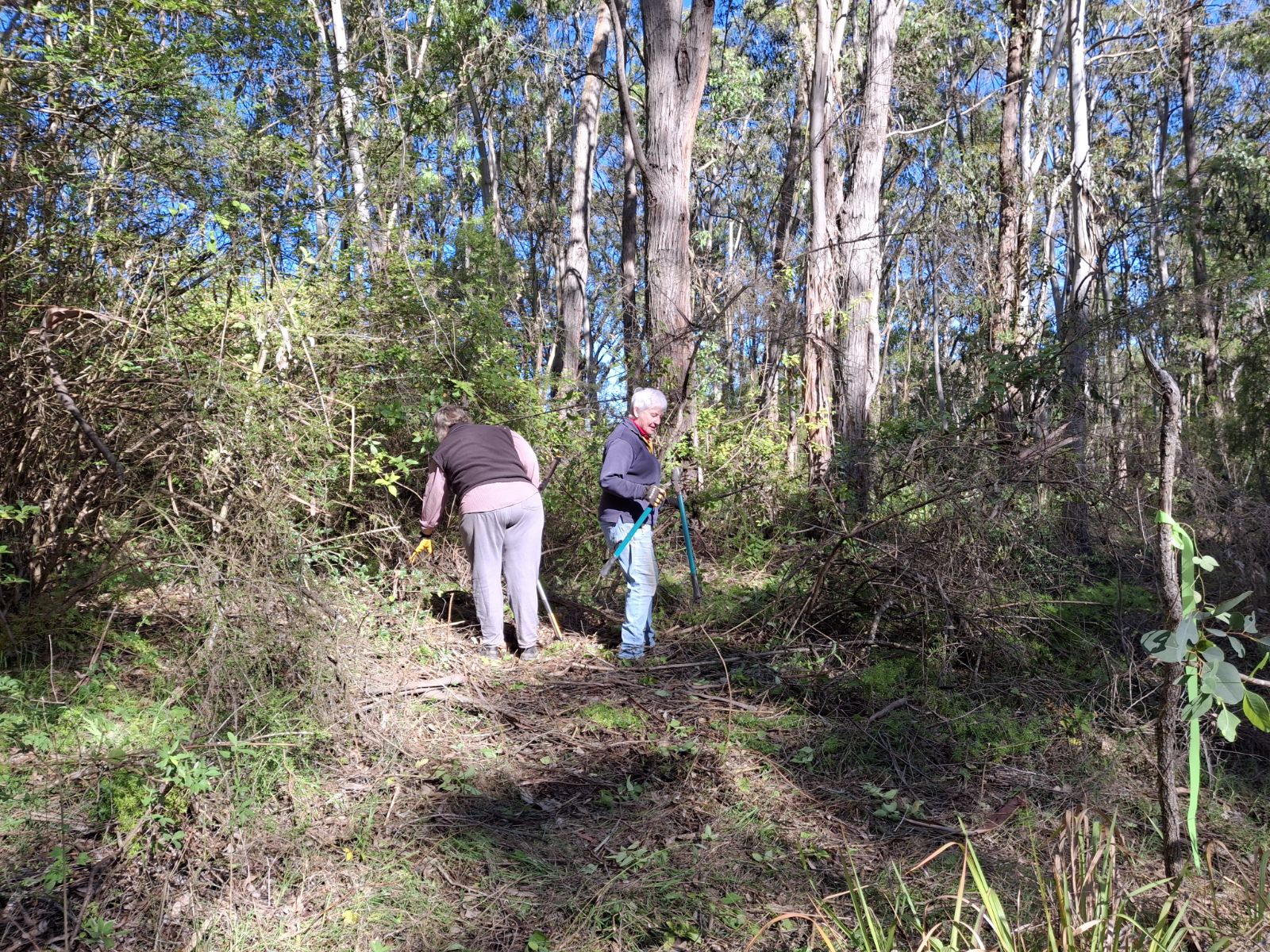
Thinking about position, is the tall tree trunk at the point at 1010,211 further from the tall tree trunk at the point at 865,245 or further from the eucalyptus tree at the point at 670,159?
the eucalyptus tree at the point at 670,159

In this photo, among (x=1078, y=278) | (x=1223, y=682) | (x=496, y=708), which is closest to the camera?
(x=1223, y=682)

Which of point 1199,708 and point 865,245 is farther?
point 865,245

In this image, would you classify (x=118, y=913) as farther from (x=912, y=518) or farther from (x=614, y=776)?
(x=912, y=518)

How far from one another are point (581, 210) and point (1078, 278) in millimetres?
8785

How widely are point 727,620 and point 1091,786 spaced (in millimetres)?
2563

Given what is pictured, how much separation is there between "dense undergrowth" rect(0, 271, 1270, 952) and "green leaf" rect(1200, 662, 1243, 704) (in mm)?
632

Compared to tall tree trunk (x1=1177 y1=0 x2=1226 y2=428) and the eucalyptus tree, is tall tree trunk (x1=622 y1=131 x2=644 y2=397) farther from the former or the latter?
tall tree trunk (x1=1177 y1=0 x2=1226 y2=428)

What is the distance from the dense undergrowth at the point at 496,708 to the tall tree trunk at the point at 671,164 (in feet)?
5.82

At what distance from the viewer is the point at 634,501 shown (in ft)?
17.7

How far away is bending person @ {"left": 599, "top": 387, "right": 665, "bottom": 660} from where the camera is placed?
Result: 529 cm

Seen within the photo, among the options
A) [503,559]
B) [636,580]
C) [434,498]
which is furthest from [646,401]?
[434,498]

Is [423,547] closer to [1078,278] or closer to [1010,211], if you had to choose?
[1078,278]

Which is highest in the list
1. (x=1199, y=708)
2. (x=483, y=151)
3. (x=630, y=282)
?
(x=483, y=151)

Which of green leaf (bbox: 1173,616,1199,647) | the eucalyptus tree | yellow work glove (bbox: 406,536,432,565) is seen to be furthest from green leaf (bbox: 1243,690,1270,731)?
the eucalyptus tree
